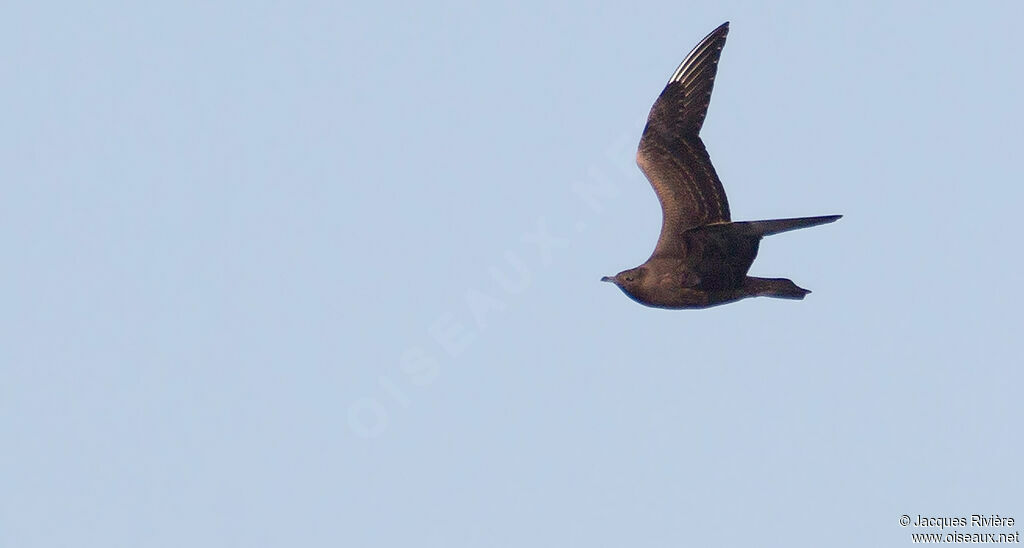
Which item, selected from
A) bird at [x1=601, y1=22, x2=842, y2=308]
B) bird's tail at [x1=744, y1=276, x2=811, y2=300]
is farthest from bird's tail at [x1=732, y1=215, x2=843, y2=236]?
bird's tail at [x1=744, y1=276, x2=811, y2=300]

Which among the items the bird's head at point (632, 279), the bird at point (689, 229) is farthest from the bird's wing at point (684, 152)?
the bird's head at point (632, 279)

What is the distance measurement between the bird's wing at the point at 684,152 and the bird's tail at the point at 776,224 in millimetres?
1000

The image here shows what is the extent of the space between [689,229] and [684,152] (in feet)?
4.40

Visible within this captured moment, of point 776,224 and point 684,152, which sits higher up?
point 684,152

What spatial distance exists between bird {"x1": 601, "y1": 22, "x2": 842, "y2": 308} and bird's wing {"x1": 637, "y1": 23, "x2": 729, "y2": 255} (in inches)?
0.5

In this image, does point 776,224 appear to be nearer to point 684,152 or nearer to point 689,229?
point 689,229

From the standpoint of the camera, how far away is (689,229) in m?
15.0

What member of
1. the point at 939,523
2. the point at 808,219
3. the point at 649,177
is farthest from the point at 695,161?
the point at 939,523

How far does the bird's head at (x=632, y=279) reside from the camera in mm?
15273

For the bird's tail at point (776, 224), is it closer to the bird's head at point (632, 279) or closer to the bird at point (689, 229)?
the bird at point (689, 229)

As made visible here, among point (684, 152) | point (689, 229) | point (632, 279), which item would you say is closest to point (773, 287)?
point (689, 229)

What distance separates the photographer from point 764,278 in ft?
50.5

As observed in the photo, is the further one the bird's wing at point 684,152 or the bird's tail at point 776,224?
the bird's wing at point 684,152

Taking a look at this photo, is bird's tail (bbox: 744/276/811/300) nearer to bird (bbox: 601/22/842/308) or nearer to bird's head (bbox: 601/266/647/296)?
bird (bbox: 601/22/842/308)
